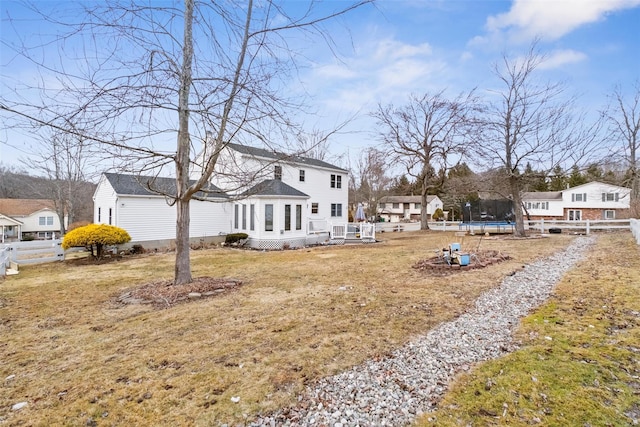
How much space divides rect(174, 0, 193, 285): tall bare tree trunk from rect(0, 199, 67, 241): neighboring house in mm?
35164

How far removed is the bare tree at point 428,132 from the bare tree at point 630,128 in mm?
9383

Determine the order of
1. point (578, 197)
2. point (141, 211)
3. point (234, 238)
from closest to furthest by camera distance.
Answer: point (141, 211)
point (234, 238)
point (578, 197)

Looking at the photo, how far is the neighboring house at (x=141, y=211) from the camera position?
14.7 m

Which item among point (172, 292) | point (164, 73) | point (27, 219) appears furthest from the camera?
point (27, 219)

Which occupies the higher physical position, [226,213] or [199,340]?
[226,213]

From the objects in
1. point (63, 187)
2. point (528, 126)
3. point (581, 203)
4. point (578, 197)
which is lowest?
point (581, 203)

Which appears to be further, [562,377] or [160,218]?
[160,218]

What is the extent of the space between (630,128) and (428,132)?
14240 mm

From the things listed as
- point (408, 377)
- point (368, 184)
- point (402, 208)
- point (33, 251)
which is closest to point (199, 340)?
point (408, 377)

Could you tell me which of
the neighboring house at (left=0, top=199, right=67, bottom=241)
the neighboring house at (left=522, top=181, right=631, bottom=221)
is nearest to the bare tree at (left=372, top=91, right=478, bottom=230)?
the neighboring house at (left=522, top=181, right=631, bottom=221)

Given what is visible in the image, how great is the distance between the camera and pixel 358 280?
7934 mm

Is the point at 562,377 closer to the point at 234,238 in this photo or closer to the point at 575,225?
the point at 234,238

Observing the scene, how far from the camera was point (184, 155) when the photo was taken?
685 centimetres

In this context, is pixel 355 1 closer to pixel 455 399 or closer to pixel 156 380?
pixel 455 399
